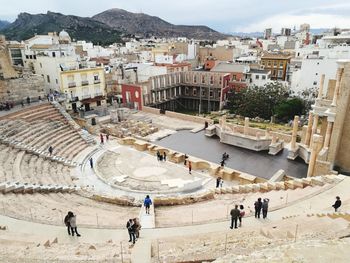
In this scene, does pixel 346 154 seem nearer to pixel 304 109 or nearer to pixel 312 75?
pixel 304 109

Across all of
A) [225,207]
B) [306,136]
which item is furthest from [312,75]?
[225,207]

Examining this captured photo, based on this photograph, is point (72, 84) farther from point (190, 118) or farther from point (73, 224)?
point (73, 224)

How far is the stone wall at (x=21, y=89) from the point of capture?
31625 mm

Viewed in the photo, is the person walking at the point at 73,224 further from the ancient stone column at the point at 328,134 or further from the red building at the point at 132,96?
the red building at the point at 132,96

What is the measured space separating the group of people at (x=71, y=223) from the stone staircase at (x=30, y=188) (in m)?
5.95

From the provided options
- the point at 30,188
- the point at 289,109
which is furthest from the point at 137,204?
the point at 289,109

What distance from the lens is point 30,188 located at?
1634 cm

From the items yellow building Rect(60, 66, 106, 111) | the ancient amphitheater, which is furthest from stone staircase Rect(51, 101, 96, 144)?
yellow building Rect(60, 66, 106, 111)

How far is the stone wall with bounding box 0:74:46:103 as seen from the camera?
31625 millimetres

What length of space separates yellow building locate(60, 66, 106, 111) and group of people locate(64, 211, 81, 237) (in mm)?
28937

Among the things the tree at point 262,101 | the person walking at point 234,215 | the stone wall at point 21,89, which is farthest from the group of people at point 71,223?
the tree at point 262,101

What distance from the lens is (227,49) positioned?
74.3 meters

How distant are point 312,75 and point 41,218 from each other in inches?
1803

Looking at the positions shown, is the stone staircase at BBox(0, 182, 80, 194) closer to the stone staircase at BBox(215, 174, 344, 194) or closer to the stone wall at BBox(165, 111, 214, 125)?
the stone staircase at BBox(215, 174, 344, 194)
